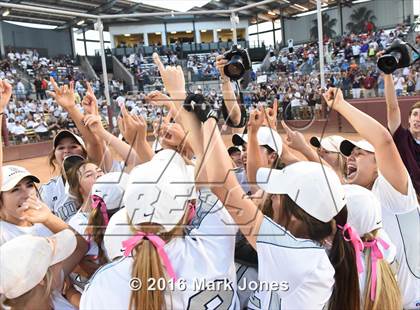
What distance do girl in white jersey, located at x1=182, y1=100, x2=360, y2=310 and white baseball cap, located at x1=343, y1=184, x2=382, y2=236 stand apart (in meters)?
0.14

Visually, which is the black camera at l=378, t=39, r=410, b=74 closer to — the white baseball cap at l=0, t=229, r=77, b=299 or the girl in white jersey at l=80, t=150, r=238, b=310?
the girl in white jersey at l=80, t=150, r=238, b=310

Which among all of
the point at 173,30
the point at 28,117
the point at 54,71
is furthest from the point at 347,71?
the point at 173,30

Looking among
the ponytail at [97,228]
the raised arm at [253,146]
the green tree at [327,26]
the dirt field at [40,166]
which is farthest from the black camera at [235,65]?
the green tree at [327,26]

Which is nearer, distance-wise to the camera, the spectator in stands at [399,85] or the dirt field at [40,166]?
the dirt field at [40,166]

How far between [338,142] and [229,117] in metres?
0.72

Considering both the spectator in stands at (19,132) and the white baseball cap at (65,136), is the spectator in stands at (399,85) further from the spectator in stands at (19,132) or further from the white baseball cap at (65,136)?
the white baseball cap at (65,136)

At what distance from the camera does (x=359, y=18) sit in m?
29.4

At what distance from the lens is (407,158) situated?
2.38 meters

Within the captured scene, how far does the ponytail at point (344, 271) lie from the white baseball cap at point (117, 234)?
2.20 feet

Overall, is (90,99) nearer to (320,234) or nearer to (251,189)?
(251,189)

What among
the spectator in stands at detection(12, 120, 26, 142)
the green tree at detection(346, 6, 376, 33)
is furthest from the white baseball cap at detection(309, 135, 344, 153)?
the green tree at detection(346, 6, 376, 33)

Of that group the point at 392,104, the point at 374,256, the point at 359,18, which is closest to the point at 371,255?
the point at 374,256

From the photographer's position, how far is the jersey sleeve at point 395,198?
5.44 ft

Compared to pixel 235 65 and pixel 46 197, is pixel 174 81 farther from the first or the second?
pixel 46 197
